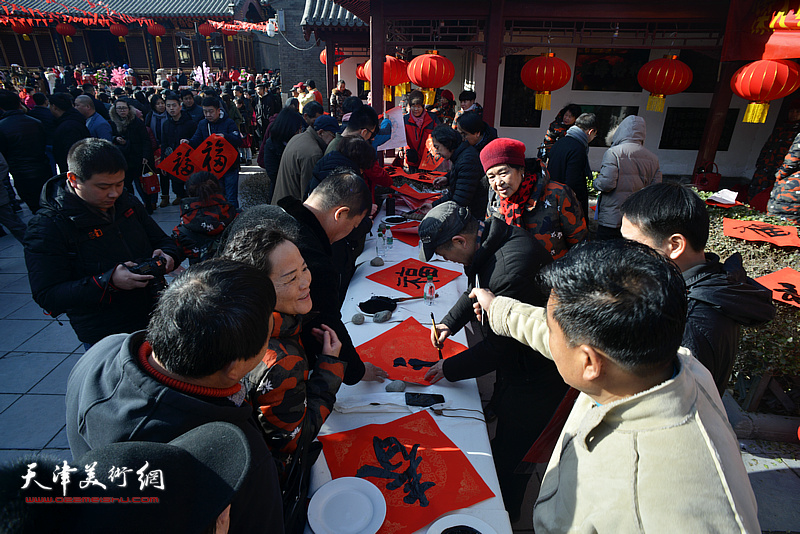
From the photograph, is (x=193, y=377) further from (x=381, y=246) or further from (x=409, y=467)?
(x=381, y=246)

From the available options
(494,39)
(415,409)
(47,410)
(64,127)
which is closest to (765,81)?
(494,39)

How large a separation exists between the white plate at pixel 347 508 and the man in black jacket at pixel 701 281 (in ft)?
3.81

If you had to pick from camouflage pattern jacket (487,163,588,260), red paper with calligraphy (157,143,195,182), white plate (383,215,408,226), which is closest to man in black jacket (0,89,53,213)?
red paper with calligraphy (157,143,195,182)

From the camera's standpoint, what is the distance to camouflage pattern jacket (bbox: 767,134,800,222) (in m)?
3.97

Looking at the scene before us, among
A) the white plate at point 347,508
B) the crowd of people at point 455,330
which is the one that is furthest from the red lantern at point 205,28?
the white plate at point 347,508

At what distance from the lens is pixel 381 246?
3748mm

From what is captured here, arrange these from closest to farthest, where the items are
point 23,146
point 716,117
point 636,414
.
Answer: point 636,414, point 23,146, point 716,117

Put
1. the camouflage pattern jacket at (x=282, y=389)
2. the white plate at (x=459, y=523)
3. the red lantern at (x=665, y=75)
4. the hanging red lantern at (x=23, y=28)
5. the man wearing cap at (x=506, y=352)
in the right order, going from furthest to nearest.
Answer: the hanging red lantern at (x=23, y=28) < the red lantern at (x=665, y=75) < the man wearing cap at (x=506, y=352) < the white plate at (x=459, y=523) < the camouflage pattern jacket at (x=282, y=389)

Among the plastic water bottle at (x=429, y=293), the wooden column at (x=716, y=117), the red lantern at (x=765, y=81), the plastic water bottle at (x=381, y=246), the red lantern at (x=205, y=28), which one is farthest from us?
the red lantern at (x=205, y=28)

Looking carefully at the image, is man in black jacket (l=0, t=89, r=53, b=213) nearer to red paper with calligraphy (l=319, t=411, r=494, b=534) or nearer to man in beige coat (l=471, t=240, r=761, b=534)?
red paper with calligraphy (l=319, t=411, r=494, b=534)

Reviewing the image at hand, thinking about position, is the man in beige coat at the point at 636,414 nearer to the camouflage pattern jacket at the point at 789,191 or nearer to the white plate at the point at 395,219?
the white plate at the point at 395,219

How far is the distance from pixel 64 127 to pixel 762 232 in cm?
756

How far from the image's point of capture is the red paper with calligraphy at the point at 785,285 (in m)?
2.71

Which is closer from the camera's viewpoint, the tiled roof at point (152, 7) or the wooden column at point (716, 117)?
the wooden column at point (716, 117)
